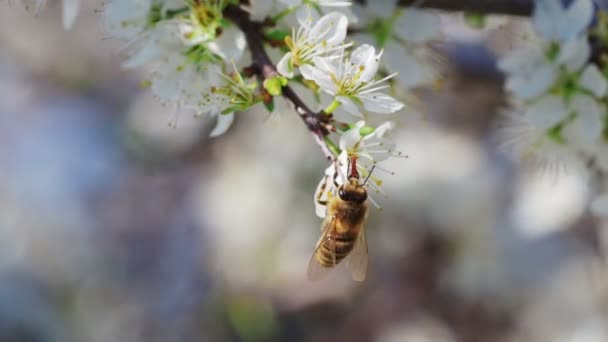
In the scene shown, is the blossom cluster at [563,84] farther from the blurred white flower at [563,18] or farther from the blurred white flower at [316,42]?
the blurred white flower at [316,42]

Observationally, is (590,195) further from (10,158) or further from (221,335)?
(10,158)

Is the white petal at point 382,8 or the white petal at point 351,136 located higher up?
the white petal at point 351,136

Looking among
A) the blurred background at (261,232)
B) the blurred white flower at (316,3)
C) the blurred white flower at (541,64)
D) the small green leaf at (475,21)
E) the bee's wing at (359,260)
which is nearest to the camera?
the blurred white flower at (316,3)

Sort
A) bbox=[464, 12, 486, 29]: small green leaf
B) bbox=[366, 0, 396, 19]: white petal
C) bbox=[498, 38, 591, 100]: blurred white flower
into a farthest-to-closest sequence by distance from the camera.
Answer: bbox=[464, 12, 486, 29]: small green leaf
bbox=[498, 38, 591, 100]: blurred white flower
bbox=[366, 0, 396, 19]: white petal

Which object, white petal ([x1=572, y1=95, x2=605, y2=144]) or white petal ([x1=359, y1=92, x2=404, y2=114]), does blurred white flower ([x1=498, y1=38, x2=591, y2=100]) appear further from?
white petal ([x1=359, y1=92, x2=404, y2=114])

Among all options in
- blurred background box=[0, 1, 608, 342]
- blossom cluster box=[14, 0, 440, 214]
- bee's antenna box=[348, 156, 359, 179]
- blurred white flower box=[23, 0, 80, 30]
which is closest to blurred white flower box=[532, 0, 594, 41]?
blossom cluster box=[14, 0, 440, 214]

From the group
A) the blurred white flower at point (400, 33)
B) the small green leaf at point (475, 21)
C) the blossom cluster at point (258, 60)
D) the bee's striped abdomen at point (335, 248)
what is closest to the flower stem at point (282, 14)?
the blossom cluster at point (258, 60)

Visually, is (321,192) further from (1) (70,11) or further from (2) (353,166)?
(1) (70,11)

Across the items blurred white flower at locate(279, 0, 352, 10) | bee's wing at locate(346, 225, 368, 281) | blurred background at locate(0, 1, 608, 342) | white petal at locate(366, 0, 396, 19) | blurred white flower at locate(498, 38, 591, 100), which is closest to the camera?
blurred white flower at locate(279, 0, 352, 10)

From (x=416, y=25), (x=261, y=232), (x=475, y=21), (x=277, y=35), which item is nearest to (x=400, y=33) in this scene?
(x=416, y=25)
